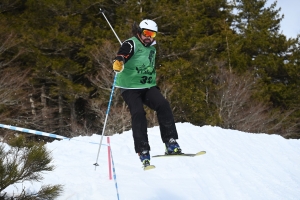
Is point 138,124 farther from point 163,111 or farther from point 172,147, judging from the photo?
point 172,147

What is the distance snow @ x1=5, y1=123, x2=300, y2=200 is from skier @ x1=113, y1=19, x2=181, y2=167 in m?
0.50

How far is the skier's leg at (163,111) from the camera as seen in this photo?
15.1 feet

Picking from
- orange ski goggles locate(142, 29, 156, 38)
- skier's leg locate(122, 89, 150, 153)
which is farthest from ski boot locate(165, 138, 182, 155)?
orange ski goggles locate(142, 29, 156, 38)

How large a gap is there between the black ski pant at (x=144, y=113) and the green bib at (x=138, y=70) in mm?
85

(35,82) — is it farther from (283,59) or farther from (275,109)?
(283,59)

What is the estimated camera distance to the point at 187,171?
544cm

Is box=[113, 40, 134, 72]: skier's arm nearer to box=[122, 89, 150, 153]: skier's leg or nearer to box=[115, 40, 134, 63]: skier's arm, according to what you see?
box=[115, 40, 134, 63]: skier's arm

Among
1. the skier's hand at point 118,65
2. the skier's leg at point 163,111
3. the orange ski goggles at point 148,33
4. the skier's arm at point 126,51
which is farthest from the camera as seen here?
the skier's leg at point 163,111

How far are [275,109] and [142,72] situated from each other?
2244 centimetres

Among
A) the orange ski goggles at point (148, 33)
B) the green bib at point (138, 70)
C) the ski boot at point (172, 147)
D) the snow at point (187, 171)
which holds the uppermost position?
the orange ski goggles at point (148, 33)

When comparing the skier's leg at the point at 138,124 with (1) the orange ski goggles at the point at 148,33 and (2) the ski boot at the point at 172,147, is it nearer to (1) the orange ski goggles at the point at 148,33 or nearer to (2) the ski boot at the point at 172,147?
(2) the ski boot at the point at 172,147

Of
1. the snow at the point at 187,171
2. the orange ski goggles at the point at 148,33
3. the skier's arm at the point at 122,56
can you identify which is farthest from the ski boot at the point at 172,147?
the orange ski goggles at the point at 148,33

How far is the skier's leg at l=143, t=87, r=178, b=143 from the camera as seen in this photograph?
4602 millimetres

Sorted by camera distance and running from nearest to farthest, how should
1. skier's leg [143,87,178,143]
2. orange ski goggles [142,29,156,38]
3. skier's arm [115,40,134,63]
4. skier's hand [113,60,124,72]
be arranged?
skier's hand [113,60,124,72]
skier's arm [115,40,134,63]
orange ski goggles [142,29,156,38]
skier's leg [143,87,178,143]
